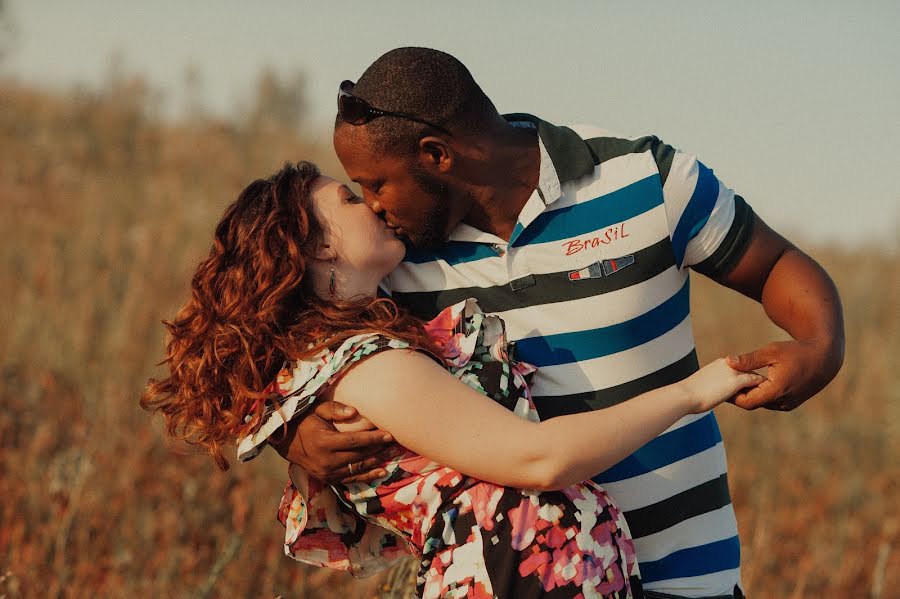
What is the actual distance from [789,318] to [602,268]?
44cm

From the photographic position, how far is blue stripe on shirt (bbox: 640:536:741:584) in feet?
7.45

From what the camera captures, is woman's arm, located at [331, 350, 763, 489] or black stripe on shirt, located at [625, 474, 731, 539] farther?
black stripe on shirt, located at [625, 474, 731, 539]

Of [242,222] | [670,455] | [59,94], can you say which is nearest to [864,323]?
[670,455]

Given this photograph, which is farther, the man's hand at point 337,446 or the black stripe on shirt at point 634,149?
the black stripe on shirt at point 634,149

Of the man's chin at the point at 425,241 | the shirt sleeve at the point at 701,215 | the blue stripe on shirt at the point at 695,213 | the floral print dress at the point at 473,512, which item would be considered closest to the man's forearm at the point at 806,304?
the shirt sleeve at the point at 701,215

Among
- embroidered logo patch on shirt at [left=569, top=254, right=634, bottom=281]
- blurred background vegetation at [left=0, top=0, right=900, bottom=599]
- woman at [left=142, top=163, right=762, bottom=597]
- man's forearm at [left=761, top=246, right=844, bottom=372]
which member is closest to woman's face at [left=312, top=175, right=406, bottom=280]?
woman at [left=142, top=163, right=762, bottom=597]

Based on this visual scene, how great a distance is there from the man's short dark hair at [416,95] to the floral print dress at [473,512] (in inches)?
16.9

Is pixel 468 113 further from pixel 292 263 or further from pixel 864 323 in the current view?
pixel 864 323

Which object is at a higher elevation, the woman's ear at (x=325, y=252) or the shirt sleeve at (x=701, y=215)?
the shirt sleeve at (x=701, y=215)

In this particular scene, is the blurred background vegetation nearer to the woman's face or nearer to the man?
the woman's face

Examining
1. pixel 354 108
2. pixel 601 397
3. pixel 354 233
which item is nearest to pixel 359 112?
pixel 354 108

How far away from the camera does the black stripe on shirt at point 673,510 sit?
225 cm

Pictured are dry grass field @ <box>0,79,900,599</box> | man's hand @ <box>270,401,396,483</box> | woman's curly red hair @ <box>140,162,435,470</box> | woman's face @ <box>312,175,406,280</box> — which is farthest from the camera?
dry grass field @ <box>0,79,900,599</box>

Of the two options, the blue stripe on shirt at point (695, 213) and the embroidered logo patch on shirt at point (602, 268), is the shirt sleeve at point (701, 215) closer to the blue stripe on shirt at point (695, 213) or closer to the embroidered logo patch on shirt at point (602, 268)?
the blue stripe on shirt at point (695, 213)
